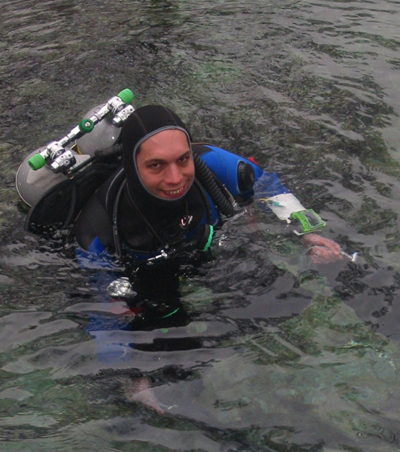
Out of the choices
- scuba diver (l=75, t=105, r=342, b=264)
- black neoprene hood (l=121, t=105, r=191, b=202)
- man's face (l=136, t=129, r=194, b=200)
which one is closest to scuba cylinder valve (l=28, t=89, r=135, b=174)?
scuba diver (l=75, t=105, r=342, b=264)

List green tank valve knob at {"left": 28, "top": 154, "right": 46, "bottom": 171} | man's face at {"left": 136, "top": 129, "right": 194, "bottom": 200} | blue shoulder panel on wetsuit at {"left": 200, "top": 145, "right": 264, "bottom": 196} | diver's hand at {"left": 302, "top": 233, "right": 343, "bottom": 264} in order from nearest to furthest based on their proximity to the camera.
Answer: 1. man's face at {"left": 136, "top": 129, "right": 194, "bottom": 200}
2. green tank valve knob at {"left": 28, "top": 154, "right": 46, "bottom": 171}
3. diver's hand at {"left": 302, "top": 233, "right": 343, "bottom": 264}
4. blue shoulder panel on wetsuit at {"left": 200, "top": 145, "right": 264, "bottom": 196}

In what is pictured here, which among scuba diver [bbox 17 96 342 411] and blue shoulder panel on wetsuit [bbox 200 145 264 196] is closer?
scuba diver [bbox 17 96 342 411]

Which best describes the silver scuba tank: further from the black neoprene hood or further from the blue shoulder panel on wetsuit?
the blue shoulder panel on wetsuit

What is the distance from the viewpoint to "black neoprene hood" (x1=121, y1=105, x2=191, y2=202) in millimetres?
3828

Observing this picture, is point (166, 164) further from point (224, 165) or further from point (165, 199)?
point (224, 165)

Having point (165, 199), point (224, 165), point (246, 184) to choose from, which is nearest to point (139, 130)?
point (165, 199)

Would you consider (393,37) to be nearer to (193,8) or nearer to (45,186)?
(193,8)

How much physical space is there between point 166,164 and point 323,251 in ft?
4.79

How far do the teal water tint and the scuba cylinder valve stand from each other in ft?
2.38

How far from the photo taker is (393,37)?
26.1 feet

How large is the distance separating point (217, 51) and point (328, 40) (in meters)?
1.62

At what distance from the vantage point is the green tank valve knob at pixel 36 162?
4.10m

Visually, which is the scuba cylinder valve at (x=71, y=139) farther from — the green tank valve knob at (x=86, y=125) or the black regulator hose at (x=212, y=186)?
the black regulator hose at (x=212, y=186)

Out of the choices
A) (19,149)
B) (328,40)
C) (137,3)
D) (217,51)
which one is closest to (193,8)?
(137,3)
